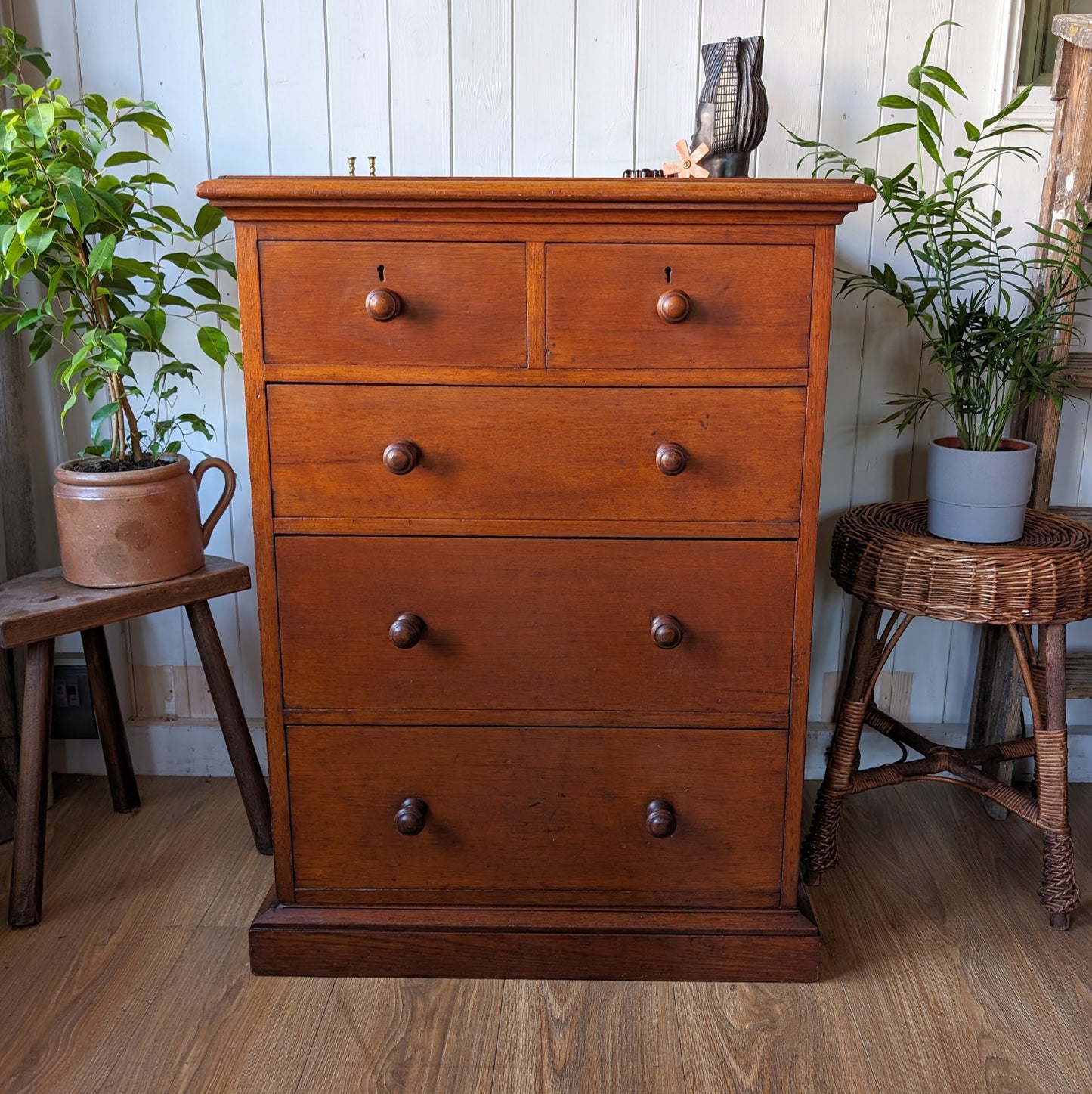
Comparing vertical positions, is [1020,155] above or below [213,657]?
above

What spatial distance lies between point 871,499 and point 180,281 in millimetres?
1341

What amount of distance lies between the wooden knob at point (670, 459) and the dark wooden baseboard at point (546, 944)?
65cm

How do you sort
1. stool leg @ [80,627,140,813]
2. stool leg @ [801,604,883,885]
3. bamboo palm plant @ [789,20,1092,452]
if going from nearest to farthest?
bamboo palm plant @ [789,20,1092,452]
stool leg @ [801,604,883,885]
stool leg @ [80,627,140,813]

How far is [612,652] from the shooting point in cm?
140

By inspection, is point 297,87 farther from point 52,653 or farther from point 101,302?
point 52,653

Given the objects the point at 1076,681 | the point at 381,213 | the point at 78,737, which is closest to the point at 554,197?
the point at 381,213

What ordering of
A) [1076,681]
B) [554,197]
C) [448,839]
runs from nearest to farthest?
[554,197] < [448,839] < [1076,681]

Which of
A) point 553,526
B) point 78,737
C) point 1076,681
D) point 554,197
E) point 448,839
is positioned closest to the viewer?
point 554,197

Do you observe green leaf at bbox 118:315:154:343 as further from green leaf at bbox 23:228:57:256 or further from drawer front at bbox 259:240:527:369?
drawer front at bbox 259:240:527:369

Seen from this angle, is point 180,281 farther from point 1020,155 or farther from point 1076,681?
point 1076,681

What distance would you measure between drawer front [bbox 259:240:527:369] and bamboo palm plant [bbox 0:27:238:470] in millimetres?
306

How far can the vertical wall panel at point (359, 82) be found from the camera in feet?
5.74

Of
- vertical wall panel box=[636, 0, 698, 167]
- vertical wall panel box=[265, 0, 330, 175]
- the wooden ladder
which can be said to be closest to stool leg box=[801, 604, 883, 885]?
the wooden ladder

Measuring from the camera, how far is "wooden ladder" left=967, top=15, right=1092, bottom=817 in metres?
1.67
